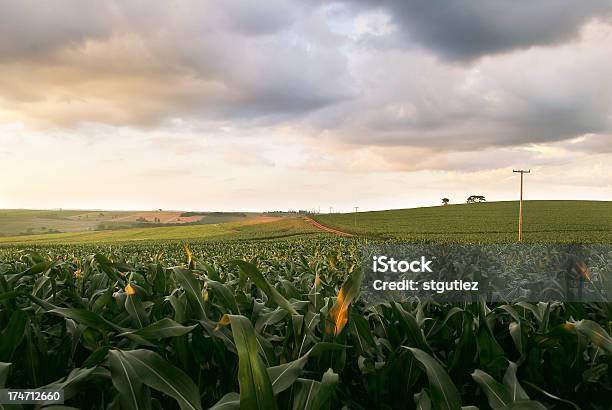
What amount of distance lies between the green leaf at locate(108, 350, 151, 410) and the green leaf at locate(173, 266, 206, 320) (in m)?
0.53

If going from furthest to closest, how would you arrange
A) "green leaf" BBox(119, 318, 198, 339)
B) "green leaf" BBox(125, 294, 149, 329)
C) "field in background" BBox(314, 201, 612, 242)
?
"field in background" BBox(314, 201, 612, 242), "green leaf" BBox(125, 294, 149, 329), "green leaf" BBox(119, 318, 198, 339)

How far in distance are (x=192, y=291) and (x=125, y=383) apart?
26.0 inches

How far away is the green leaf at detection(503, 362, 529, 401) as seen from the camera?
1437mm

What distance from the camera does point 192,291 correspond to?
199 cm

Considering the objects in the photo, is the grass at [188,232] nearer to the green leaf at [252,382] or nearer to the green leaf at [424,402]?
the green leaf at [424,402]

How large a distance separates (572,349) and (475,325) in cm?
42

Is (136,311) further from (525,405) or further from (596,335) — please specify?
(596,335)

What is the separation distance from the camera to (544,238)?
62.8 metres

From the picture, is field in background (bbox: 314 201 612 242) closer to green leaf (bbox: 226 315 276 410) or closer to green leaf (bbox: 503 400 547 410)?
green leaf (bbox: 503 400 547 410)

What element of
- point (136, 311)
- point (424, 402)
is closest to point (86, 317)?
point (136, 311)

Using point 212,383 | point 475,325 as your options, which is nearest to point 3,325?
point 212,383

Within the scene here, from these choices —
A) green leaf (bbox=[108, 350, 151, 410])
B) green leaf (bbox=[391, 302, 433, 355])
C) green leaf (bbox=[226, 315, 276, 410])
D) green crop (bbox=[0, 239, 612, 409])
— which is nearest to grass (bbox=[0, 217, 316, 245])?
green crop (bbox=[0, 239, 612, 409])

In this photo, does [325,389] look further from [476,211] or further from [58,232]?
[58,232]

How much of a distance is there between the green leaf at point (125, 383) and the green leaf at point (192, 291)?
531mm
